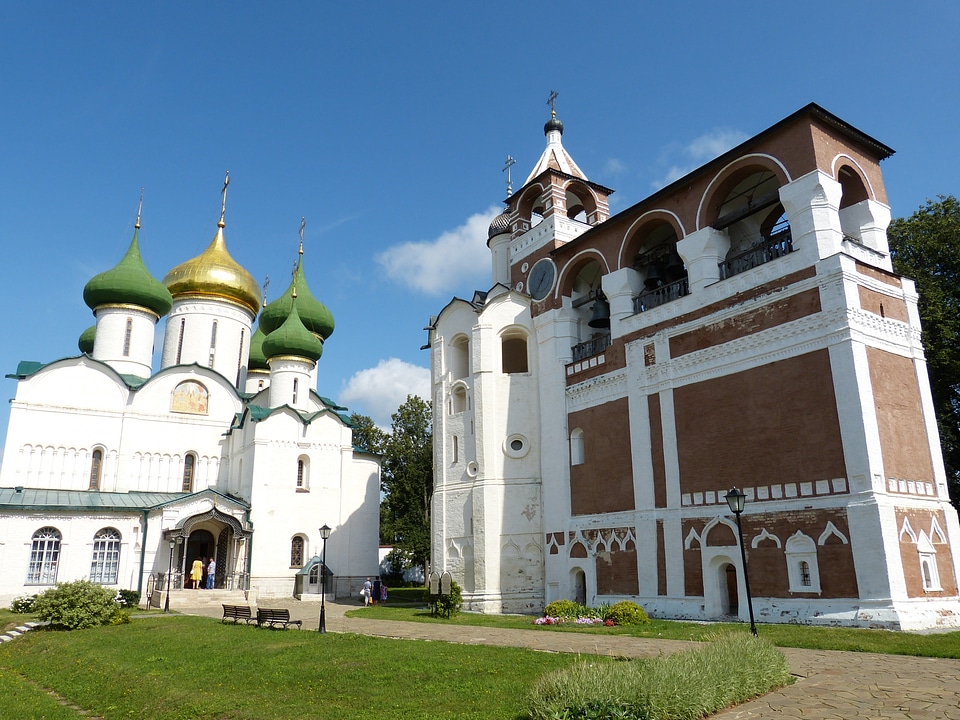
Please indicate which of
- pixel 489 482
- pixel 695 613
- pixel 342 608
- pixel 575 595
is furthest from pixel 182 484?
pixel 695 613

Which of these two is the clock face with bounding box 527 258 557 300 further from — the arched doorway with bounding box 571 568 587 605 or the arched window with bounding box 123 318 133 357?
the arched window with bounding box 123 318 133 357

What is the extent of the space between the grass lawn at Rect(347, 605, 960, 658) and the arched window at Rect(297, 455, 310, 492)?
1209 cm

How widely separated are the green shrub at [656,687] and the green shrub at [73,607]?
14.8 meters

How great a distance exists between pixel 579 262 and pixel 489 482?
774cm

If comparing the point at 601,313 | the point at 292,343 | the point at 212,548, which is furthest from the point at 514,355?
the point at 212,548

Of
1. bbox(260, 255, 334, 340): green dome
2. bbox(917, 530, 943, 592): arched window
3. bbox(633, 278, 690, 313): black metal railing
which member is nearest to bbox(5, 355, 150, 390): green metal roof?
bbox(260, 255, 334, 340): green dome

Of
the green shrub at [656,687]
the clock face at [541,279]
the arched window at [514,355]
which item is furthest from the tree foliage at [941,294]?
the green shrub at [656,687]

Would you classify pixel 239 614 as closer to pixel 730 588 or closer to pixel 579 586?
pixel 579 586

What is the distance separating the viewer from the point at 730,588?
57.1ft

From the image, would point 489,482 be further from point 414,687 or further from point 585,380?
point 414,687

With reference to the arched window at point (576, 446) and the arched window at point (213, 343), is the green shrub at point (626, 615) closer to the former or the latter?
the arched window at point (576, 446)

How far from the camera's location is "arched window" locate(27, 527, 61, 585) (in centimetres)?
2448

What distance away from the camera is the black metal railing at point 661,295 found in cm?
1981

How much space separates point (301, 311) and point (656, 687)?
3101 centimetres
